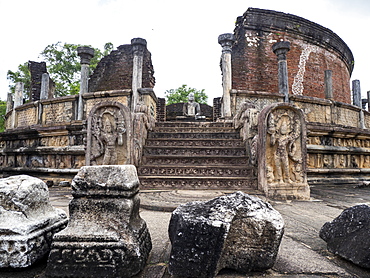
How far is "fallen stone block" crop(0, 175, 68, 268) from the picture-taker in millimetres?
1312

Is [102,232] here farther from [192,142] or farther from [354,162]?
[354,162]

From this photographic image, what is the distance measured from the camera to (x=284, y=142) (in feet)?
12.7

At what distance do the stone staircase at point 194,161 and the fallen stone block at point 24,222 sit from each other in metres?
2.74

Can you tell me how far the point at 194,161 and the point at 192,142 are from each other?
27.2 inches

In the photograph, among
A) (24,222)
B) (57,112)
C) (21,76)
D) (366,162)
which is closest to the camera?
(24,222)

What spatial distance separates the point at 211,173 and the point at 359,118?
717 centimetres

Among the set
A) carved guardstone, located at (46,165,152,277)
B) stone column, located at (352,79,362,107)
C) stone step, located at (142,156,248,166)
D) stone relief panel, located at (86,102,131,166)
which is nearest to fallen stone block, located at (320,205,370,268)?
carved guardstone, located at (46,165,152,277)

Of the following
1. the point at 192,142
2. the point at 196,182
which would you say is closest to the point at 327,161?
the point at 192,142

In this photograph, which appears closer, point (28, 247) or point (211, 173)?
point (28, 247)

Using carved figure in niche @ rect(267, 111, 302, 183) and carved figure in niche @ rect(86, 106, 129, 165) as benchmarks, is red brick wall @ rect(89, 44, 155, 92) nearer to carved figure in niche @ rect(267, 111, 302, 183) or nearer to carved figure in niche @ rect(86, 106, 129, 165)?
carved figure in niche @ rect(86, 106, 129, 165)

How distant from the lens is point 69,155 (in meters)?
6.12

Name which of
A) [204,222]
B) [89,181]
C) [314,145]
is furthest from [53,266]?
[314,145]

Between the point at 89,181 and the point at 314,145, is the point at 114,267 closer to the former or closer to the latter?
the point at 89,181

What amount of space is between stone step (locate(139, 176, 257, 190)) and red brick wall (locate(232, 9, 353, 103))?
837cm
